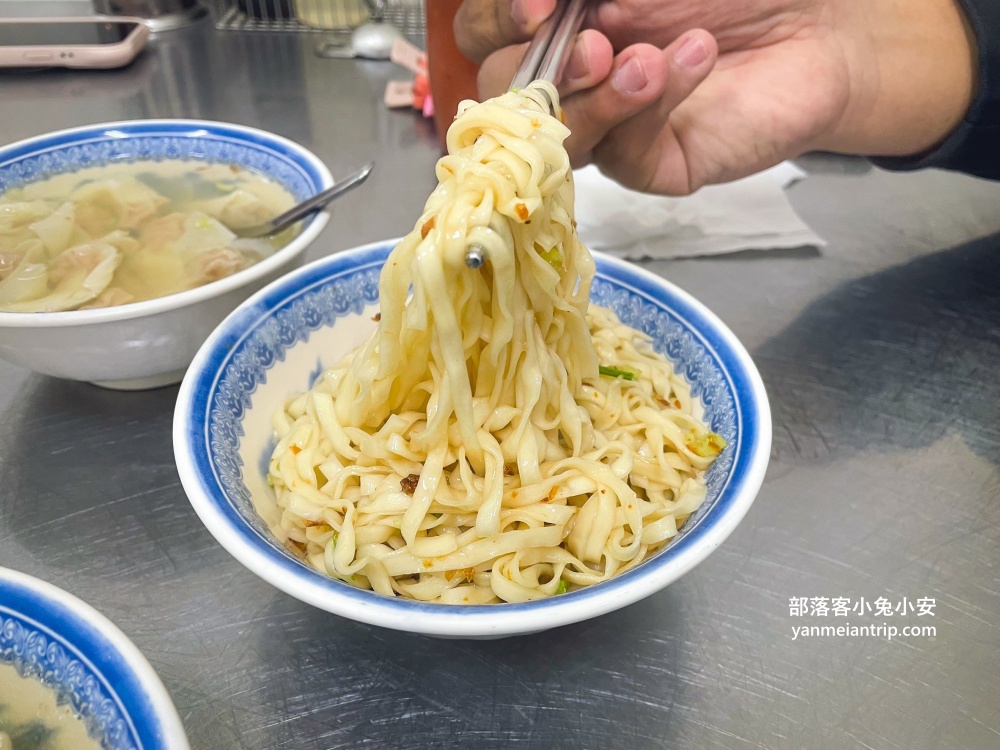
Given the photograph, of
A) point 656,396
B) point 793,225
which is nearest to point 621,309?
point 656,396

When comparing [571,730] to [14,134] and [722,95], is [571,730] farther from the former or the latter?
[14,134]

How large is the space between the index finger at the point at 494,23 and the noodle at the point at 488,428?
0.75 metres

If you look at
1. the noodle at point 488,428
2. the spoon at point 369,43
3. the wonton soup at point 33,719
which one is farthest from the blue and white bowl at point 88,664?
the spoon at point 369,43

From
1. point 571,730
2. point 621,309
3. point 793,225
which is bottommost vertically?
point 571,730

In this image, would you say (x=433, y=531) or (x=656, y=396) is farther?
(x=656, y=396)

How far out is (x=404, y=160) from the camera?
314 cm

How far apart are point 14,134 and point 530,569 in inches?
135

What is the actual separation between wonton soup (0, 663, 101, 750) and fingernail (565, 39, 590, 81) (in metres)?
1.71

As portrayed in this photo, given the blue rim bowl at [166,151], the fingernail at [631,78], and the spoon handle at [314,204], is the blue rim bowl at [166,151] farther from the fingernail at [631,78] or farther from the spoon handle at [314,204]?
the fingernail at [631,78]

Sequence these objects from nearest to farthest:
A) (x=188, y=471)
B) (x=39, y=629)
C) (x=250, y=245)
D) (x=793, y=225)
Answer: (x=39, y=629), (x=188, y=471), (x=250, y=245), (x=793, y=225)

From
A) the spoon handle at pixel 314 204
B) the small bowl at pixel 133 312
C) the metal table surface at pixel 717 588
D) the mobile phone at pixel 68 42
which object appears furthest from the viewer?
the mobile phone at pixel 68 42

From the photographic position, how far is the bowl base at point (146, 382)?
5.58ft

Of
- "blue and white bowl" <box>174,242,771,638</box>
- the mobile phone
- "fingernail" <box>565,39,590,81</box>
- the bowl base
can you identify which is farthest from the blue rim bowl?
the mobile phone

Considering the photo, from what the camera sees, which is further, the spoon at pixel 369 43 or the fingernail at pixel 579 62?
the spoon at pixel 369 43
